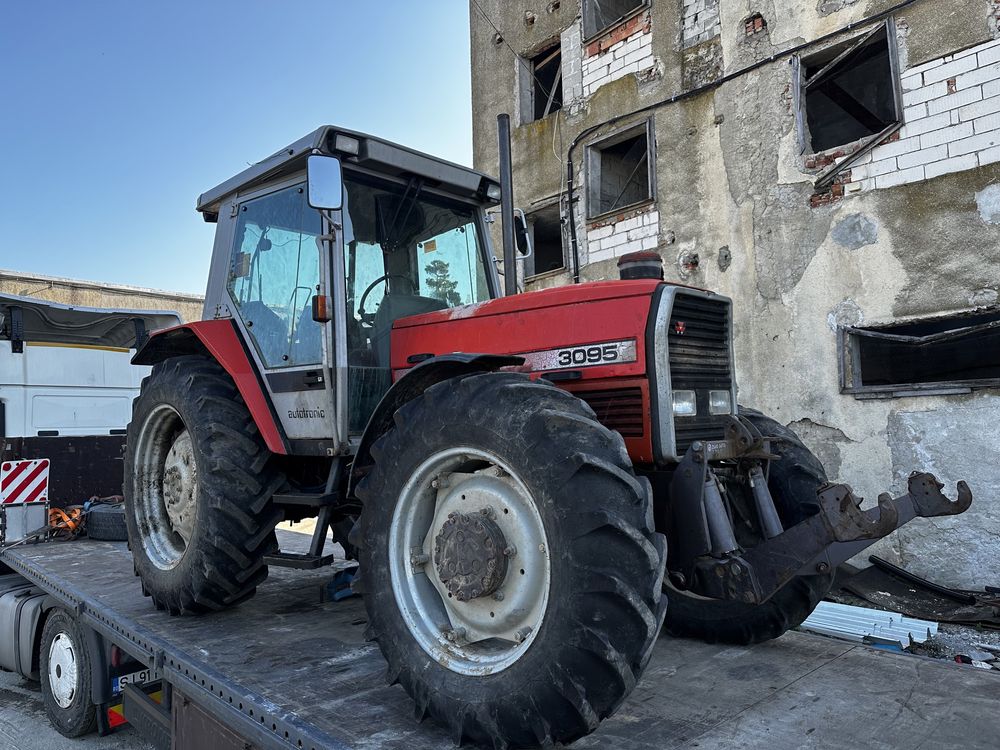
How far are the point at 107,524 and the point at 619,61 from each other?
7.31 m

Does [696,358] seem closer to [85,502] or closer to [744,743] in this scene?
[744,743]

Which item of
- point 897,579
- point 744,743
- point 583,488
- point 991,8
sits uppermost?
point 991,8

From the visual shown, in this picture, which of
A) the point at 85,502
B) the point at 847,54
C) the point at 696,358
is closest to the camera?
the point at 696,358

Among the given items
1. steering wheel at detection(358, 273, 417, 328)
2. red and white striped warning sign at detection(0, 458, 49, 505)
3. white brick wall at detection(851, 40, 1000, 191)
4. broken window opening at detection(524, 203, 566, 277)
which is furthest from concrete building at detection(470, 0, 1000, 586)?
red and white striped warning sign at detection(0, 458, 49, 505)

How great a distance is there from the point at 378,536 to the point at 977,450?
5132 mm

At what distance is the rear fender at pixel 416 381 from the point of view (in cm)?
268

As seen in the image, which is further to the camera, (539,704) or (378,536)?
(378,536)

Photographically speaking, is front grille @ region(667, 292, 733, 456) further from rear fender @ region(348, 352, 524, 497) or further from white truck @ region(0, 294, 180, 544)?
white truck @ region(0, 294, 180, 544)

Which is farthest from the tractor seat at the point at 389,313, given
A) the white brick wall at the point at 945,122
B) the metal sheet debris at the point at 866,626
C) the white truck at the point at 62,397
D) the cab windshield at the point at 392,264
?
the white brick wall at the point at 945,122

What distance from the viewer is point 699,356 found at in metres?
3.02

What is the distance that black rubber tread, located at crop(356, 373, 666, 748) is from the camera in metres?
1.96

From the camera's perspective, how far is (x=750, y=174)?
23.5 ft

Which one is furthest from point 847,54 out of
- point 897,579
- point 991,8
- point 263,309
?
point 263,309

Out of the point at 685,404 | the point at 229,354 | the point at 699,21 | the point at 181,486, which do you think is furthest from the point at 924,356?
the point at 181,486
